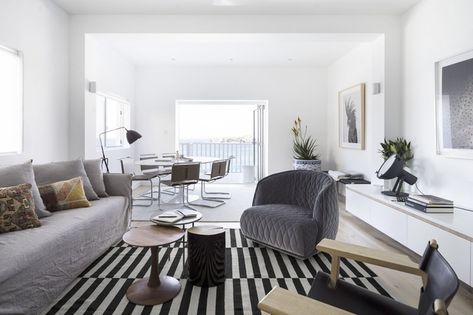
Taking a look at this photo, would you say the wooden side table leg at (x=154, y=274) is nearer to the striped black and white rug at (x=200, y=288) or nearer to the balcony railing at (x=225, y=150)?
the striped black and white rug at (x=200, y=288)

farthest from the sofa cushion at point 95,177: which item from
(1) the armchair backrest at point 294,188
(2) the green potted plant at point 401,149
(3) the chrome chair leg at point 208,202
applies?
(2) the green potted plant at point 401,149

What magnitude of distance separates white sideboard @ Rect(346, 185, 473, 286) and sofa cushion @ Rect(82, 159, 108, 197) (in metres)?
3.11

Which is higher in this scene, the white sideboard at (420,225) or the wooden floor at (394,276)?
the white sideboard at (420,225)

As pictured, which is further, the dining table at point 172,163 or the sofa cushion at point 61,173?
the dining table at point 172,163

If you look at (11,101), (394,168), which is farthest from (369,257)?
(11,101)

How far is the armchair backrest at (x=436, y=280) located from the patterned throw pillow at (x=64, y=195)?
2.71m

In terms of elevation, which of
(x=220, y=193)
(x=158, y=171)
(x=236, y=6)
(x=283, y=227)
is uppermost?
(x=236, y=6)

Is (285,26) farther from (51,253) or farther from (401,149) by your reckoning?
(51,253)

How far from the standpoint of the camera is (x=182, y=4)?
3625 millimetres

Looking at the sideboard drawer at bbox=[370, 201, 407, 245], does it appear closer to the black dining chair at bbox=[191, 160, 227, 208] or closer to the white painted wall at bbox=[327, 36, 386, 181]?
the white painted wall at bbox=[327, 36, 386, 181]

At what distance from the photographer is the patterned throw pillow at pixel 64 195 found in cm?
259

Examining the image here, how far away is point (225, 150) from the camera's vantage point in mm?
8633

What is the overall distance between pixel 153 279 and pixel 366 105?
421cm

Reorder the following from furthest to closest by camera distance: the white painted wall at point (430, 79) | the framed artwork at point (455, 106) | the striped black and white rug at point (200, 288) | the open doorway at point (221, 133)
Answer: the open doorway at point (221, 133)
the white painted wall at point (430, 79)
the framed artwork at point (455, 106)
the striped black and white rug at point (200, 288)
